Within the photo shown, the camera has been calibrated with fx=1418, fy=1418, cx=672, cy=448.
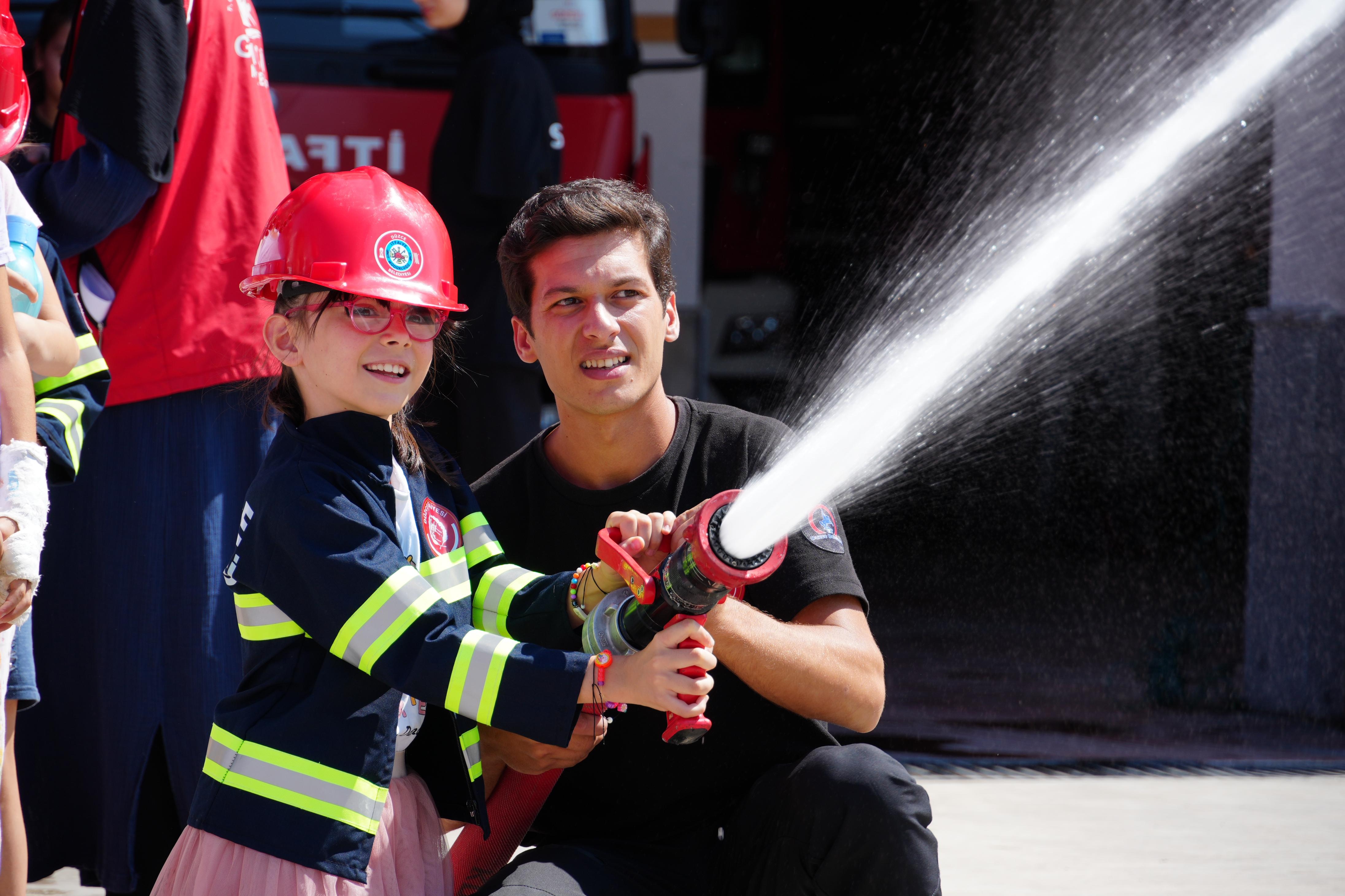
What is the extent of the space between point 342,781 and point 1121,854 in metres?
2.54

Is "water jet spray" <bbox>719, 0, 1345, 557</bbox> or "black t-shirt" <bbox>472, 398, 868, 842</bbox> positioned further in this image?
"black t-shirt" <bbox>472, 398, 868, 842</bbox>

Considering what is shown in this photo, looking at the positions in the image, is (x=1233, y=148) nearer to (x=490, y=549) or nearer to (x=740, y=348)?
(x=740, y=348)

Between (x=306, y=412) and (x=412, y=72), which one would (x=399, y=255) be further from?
(x=412, y=72)

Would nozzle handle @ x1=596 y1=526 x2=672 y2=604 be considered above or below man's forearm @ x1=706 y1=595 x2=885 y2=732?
above

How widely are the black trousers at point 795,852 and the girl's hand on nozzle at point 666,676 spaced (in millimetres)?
488

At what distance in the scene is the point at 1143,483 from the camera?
10.1 metres

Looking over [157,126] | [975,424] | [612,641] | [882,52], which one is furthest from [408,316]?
[882,52]

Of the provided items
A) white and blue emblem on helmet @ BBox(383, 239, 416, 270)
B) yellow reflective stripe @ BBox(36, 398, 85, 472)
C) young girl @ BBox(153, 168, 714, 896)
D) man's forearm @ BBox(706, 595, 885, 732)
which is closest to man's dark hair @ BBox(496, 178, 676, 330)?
young girl @ BBox(153, 168, 714, 896)

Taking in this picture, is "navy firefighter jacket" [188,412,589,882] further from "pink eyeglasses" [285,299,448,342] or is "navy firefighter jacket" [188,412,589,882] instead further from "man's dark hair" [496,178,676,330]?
"man's dark hair" [496,178,676,330]

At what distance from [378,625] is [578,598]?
373 millimetres

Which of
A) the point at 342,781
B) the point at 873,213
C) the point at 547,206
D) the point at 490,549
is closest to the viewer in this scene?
the point at 342,781

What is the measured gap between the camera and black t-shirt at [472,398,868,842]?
2.39 m

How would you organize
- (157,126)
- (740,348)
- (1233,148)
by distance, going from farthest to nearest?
(740,348) → (1233,148) → (157,126)

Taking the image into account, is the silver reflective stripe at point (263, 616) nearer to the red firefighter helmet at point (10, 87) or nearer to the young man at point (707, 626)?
the young man at point (707, 626)
